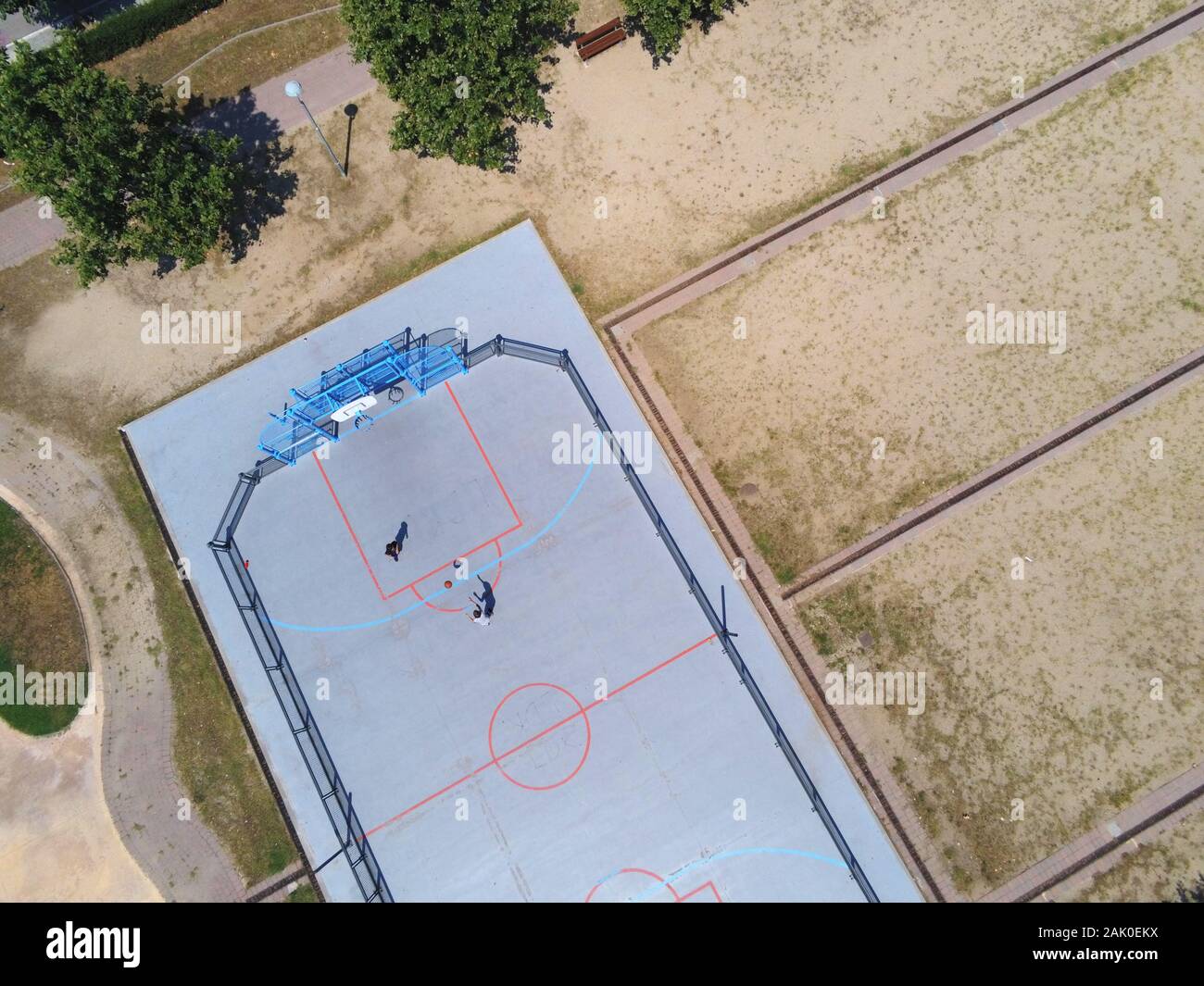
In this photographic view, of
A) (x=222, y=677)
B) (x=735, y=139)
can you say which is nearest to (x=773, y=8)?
(x=735, y=139)

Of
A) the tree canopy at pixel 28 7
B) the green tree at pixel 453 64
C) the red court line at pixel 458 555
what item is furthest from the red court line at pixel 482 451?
the tree canopy at pixel 28 7

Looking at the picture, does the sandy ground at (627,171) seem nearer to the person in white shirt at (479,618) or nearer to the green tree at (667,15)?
the green tree at (667,15)

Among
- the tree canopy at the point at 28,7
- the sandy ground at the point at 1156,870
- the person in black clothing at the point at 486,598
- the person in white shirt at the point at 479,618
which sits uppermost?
the tree canopy at the point at 28,7

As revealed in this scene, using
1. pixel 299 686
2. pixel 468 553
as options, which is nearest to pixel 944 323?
pixel 468 553

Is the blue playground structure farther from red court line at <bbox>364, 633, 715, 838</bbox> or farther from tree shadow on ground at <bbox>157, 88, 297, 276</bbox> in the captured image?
red court line at <bbox>364, 633, 715, 838</bbox>

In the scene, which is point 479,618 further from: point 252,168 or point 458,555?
point 252,168
